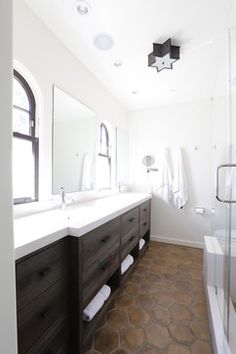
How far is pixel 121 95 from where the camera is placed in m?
2.99

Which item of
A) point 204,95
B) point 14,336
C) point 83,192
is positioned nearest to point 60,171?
point 83,192

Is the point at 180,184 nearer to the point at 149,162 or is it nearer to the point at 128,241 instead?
the point at 149,162

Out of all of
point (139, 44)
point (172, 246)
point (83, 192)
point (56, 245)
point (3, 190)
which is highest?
point (139, 44)

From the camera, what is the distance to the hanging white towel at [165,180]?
3.25 metres

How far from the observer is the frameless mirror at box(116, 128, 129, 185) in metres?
3.25

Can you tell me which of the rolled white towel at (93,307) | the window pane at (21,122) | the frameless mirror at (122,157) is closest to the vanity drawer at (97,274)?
the rolled white towel at (93,307)

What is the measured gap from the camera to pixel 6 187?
0.64 metres

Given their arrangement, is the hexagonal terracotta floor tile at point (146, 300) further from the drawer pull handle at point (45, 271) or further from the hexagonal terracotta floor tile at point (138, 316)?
the drawer pull handle at point (45, 271)

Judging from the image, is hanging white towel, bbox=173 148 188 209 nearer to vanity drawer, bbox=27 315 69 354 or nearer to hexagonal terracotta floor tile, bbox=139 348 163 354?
hexagonal terracotta floor tile, bbox=139 348 163 354

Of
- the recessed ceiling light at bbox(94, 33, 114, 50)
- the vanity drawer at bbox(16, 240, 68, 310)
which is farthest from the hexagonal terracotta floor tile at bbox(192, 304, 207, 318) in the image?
the recessed ceiling light at bbox(94, 33, 114, 50)

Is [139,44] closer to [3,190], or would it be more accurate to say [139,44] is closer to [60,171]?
[60,171]

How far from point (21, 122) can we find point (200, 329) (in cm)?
226

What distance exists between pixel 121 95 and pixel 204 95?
53.6 inches

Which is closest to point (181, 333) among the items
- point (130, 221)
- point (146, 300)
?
point (146, 300)
